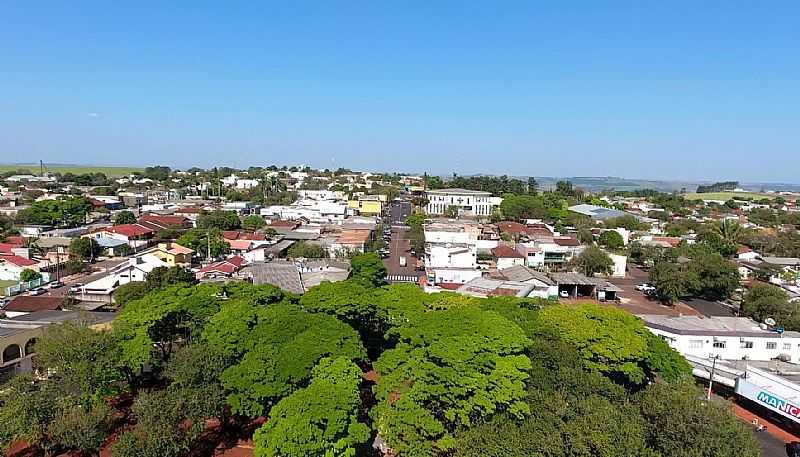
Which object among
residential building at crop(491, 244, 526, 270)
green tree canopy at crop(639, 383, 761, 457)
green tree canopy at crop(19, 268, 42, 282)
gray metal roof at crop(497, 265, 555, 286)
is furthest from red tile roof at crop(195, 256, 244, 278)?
green tree canopy at crop(639, 383, 761, 457)

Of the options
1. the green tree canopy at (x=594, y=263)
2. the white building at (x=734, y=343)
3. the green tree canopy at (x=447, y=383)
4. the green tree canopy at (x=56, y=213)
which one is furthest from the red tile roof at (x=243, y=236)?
the white building at (x=734, y=343)

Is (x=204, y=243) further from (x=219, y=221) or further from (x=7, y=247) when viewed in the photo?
(x=7, y=247)

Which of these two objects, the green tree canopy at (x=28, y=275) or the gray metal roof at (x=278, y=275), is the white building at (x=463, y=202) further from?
the green tree canopy at (x=28, y=275)

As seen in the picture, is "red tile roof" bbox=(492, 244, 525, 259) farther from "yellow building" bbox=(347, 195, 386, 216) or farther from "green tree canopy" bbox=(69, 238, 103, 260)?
"yellow building" bbox=(347, 195, 386, 216)

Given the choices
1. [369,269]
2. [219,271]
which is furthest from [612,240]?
[219,271]

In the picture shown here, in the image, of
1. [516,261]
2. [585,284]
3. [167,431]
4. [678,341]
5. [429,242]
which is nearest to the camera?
[167,431]

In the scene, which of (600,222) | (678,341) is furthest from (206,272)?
(600,222)

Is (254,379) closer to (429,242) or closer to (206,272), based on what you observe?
(206,272)
